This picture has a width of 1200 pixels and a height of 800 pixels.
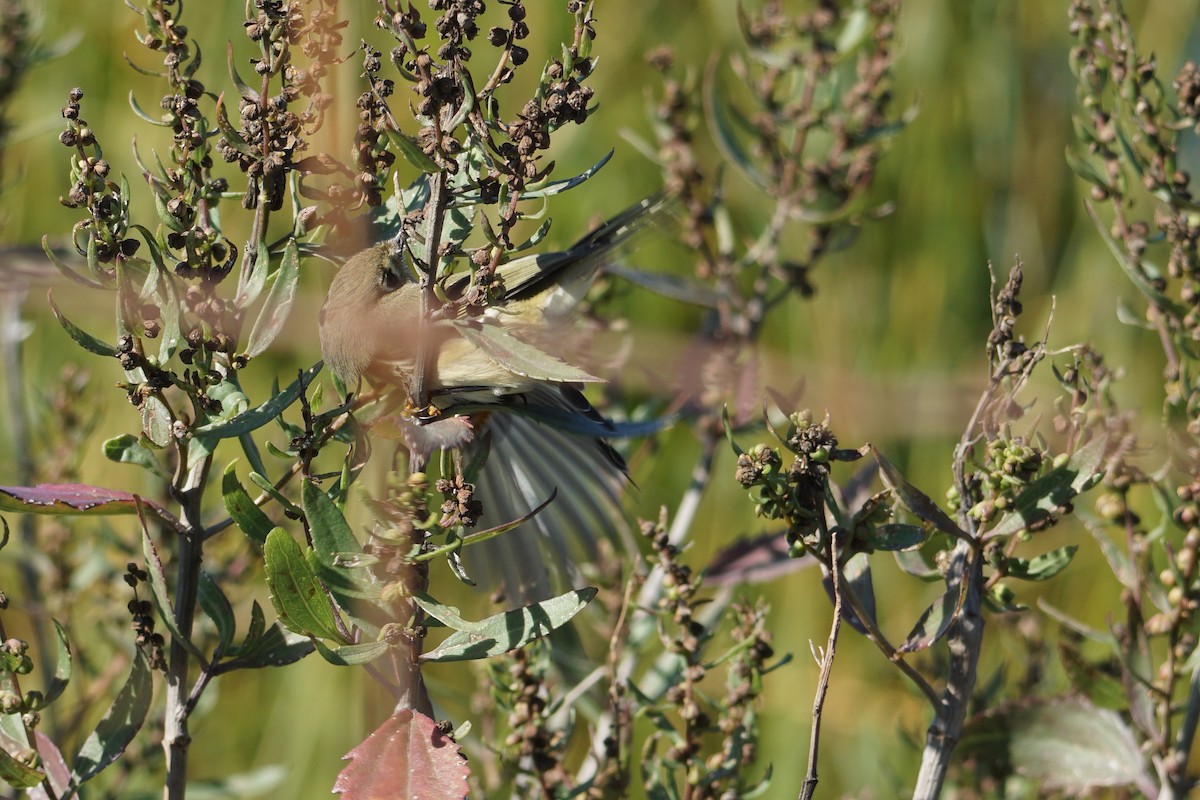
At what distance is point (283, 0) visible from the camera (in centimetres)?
87

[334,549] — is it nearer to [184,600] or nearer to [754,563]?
[184,600]

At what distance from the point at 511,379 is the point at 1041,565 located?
515mm

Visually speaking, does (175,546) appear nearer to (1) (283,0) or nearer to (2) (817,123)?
(1) (283,0)

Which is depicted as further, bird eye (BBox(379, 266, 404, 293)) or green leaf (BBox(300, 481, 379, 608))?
bird eye (BBox(379, 266, 404, 293))

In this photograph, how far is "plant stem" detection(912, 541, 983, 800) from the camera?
0.92 meters

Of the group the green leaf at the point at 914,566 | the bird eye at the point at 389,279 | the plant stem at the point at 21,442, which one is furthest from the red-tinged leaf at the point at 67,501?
the plant stem at the point at 21,442

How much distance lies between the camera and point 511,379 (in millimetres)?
1230

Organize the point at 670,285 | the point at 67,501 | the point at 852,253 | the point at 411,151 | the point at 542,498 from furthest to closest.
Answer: the point at 852,253
the point at 670,285
the point at 542,498
the point at 67,501
the point at 411,151

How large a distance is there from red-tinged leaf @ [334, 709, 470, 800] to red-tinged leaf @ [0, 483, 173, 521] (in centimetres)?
21

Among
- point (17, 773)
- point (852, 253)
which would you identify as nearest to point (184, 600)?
point (17, 773)

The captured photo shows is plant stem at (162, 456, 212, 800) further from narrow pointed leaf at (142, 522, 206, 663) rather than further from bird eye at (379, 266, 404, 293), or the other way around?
bird eye at (379, 266, 404, 293)

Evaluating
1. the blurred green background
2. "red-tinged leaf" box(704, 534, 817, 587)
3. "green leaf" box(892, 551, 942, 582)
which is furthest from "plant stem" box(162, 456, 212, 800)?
the blurred green background

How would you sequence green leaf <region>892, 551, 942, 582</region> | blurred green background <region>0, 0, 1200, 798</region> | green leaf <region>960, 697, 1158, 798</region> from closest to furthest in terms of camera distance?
green leaf <region>892, 551, 942, 582</region> → green leaf <region>960, 697, 1158, 798</region> → blurred green background <region>0, 0, 1200, 798</region>

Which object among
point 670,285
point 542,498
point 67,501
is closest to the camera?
point 67,501
